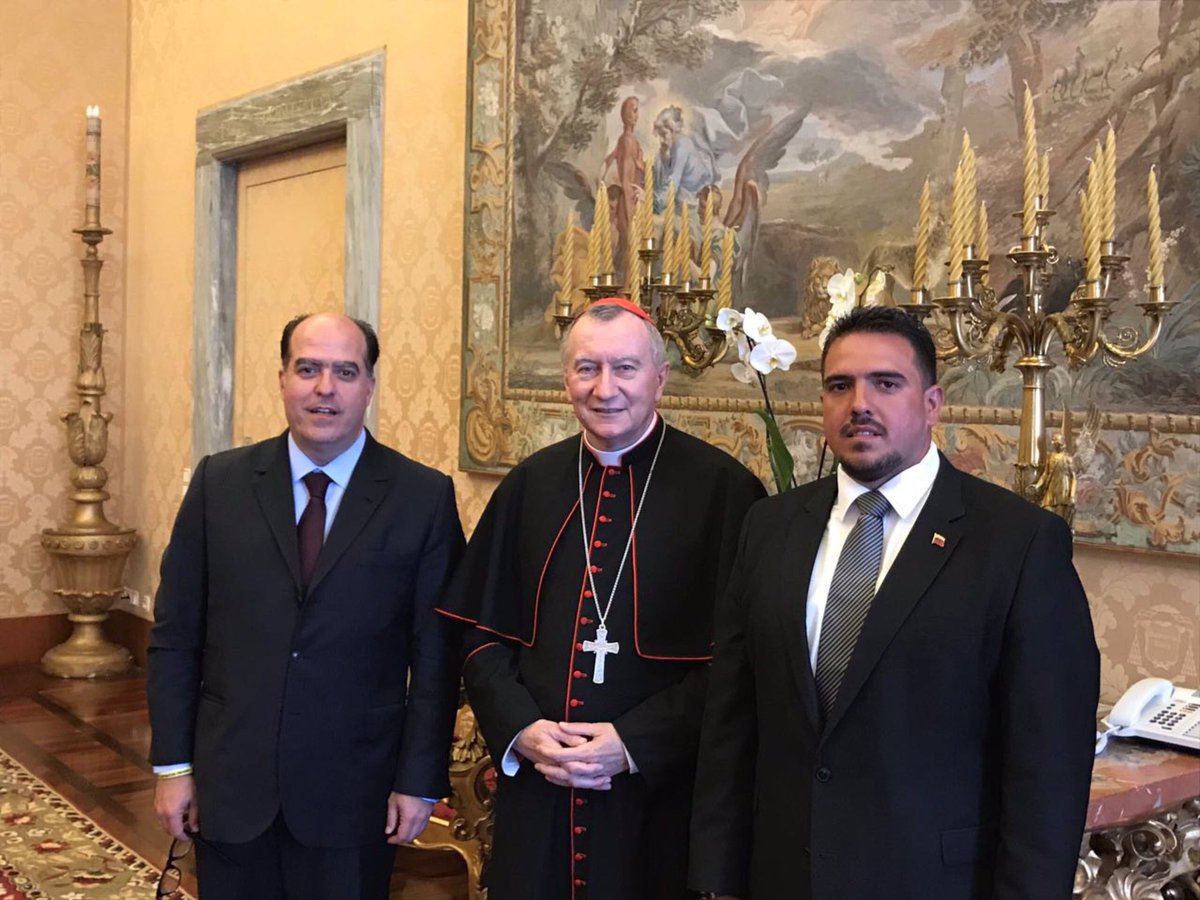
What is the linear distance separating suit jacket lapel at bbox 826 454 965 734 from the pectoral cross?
0.64 meters

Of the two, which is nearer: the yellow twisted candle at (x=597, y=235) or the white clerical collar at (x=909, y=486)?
the white clerical collar at (x=909, y=486)

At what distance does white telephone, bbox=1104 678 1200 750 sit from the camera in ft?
7.66

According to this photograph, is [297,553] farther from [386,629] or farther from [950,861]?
[950,861]

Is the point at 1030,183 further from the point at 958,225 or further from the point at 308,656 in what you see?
the point at 308,656

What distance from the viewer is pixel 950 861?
71.1 inches

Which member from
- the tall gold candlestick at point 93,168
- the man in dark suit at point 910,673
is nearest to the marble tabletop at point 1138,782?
the man in dark suit at point 910,673

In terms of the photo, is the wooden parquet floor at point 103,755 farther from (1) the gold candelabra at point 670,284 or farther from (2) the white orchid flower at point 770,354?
(2) the white orchid flower at point 770,354

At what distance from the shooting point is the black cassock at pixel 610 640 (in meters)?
2.39

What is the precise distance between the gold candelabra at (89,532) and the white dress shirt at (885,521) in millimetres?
5754

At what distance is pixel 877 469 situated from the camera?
1.90 m

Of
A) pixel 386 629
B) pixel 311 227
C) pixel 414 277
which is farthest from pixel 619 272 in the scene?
pixel 311 227

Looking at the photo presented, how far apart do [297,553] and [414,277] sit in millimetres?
2770

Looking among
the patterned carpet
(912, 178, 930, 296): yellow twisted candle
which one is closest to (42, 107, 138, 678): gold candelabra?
the patterned carpet

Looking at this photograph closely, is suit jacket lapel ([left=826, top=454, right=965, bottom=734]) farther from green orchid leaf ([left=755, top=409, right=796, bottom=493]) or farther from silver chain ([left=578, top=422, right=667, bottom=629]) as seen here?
green orchid leaf ([left=755, top=409, right=796, bottom=493])
